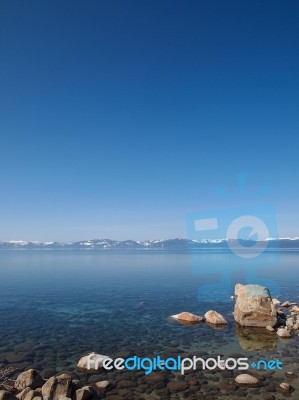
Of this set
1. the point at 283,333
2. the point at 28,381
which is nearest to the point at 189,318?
the point at 283,333

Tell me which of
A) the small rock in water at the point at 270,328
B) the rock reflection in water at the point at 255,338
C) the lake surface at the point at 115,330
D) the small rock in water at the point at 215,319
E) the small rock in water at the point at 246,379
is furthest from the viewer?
the small rock in water at the point at 215,319

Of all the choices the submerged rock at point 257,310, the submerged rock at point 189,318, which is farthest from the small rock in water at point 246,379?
the submerged rock at point 189,318

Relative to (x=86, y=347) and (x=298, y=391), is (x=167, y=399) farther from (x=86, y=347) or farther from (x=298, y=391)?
(x=86, y=347)

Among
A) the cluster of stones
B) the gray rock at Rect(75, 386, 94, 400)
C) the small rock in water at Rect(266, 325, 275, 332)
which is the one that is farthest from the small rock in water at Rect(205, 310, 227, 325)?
the gray rock at Rect(75, 386, 94, 400)

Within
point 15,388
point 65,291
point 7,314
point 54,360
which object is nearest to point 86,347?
point 54,360

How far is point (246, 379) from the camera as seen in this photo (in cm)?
1748

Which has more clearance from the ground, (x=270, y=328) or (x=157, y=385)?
(x=157, y=385)

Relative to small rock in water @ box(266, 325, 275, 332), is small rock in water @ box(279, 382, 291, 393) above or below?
above

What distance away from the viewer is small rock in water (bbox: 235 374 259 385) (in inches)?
680

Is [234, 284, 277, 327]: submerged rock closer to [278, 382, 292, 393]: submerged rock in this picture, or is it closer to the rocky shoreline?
the rocky shoreline

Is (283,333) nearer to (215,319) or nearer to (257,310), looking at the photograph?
(257,310)

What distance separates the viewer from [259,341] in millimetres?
25125

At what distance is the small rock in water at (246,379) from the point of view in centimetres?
1727

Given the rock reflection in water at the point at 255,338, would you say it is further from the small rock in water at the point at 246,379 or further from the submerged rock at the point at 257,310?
the small rock in water at the point at 246,379
